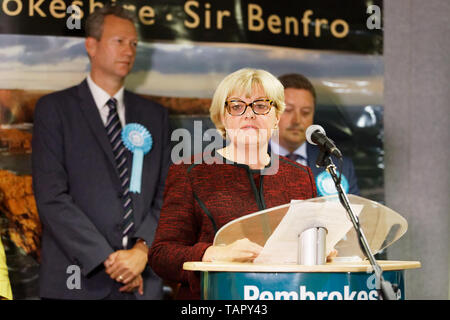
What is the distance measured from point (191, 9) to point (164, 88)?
560 mm

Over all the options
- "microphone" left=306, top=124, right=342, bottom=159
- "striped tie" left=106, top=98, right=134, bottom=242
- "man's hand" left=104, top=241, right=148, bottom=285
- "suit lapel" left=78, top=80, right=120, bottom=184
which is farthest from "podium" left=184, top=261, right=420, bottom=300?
"suit lapel" left=78, top=80, right=120, bottom=184

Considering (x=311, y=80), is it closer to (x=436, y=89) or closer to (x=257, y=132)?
(x=436, y=89)

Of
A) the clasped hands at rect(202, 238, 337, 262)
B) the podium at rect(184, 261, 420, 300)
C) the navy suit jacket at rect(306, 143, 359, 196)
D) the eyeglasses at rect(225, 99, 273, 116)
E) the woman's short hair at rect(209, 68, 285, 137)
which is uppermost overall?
the woman's short hair at rect(209, 68, 285, 137)

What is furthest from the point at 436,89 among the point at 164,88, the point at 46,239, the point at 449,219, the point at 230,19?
the point at 46,239

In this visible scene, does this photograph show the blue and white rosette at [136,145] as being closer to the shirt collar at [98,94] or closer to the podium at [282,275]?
the shirt collar at [98,94]

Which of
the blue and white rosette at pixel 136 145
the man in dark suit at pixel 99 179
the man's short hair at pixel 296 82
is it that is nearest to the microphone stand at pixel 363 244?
the man in dark suit at pixel 99 179

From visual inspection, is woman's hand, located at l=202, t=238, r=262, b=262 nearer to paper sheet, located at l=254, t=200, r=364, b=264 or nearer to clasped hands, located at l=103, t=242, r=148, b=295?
paper sheet, located at l=254, t=200, r=364, b=264

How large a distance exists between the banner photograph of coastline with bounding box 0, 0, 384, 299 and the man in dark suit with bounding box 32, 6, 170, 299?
0.17 meters

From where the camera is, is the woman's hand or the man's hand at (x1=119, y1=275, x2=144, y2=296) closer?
the woman's hand

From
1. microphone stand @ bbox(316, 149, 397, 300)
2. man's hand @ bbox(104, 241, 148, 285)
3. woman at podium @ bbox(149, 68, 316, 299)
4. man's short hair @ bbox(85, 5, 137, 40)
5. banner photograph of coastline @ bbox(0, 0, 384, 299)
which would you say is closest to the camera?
microphone stand @ bbox(316, 149, 397, 300)

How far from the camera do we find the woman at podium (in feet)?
8.75

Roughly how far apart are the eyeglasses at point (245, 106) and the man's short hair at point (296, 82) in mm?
1917

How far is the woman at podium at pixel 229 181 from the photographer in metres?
2.67

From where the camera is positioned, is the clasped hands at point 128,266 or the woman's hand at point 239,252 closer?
the woman's hand at point 239,252
